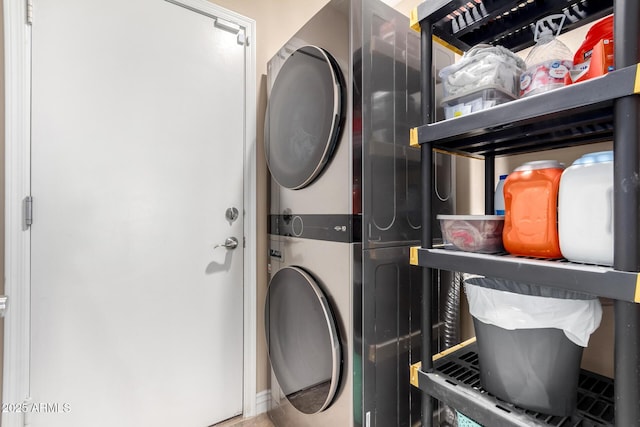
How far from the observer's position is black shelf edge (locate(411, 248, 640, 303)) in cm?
60

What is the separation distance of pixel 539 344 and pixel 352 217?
0.66 metres

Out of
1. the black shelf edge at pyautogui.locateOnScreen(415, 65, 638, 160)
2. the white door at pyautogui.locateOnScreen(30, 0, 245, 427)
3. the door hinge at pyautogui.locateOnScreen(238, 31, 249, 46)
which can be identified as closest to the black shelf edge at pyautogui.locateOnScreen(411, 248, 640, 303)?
the black shelf edge at pyautogui.locateOnScreen(415, 65, 638, 160)

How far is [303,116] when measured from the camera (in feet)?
4.36

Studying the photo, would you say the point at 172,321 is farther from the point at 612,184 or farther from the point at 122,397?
the point at 612,184

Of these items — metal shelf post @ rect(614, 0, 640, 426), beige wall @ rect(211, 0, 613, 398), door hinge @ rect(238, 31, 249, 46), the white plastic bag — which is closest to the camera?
metal shelf post @ rect(614, 0, 640, 426)

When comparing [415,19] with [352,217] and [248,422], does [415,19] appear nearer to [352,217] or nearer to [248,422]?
[352,217]

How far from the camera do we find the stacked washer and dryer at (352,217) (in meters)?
1.13

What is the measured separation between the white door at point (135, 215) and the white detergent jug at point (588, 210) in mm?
1432

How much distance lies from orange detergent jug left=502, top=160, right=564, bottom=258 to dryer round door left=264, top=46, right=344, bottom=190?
2.08 ft

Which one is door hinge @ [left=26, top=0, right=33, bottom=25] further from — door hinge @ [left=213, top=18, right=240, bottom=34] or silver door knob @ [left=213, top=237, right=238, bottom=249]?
silver door knob @ [left=213, top=237, right=238, bottom=249]

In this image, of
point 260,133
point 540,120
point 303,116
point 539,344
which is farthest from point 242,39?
point 539,344

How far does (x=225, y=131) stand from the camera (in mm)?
1655

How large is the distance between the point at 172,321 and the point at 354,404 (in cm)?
98

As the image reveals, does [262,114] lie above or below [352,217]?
above
